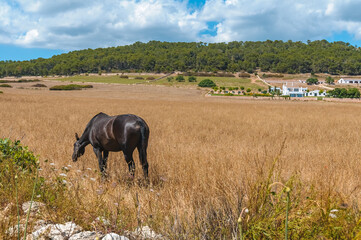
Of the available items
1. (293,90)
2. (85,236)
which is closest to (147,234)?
(85,236)

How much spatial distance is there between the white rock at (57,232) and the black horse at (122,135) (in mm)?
2257

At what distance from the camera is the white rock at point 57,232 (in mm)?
2883

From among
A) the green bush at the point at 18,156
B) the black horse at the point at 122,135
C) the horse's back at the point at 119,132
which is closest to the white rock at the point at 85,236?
the black horse at the point at 122,135

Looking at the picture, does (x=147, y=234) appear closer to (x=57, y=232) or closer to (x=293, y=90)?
(x=57, y=232)

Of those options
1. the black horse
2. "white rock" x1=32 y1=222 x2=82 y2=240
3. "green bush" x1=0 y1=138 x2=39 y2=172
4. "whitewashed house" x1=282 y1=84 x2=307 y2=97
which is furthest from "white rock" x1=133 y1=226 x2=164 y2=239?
"whitewashed house" x1=282 y1=84 x2=307 y2=97

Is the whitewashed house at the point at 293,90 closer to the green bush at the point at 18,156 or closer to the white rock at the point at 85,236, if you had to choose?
the green bush at the point at 18,156

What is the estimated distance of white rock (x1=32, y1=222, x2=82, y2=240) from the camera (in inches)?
113

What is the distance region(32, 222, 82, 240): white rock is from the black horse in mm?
2257

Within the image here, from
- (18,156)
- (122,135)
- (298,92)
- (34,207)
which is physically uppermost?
(122,135)

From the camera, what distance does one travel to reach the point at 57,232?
3055mm

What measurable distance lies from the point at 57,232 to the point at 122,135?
→ 117 inches

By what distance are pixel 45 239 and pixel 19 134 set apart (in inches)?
396

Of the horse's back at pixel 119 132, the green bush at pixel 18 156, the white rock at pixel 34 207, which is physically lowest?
the white rock at pixel 34 207

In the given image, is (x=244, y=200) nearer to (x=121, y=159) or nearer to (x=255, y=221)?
(x=255, y=221)
